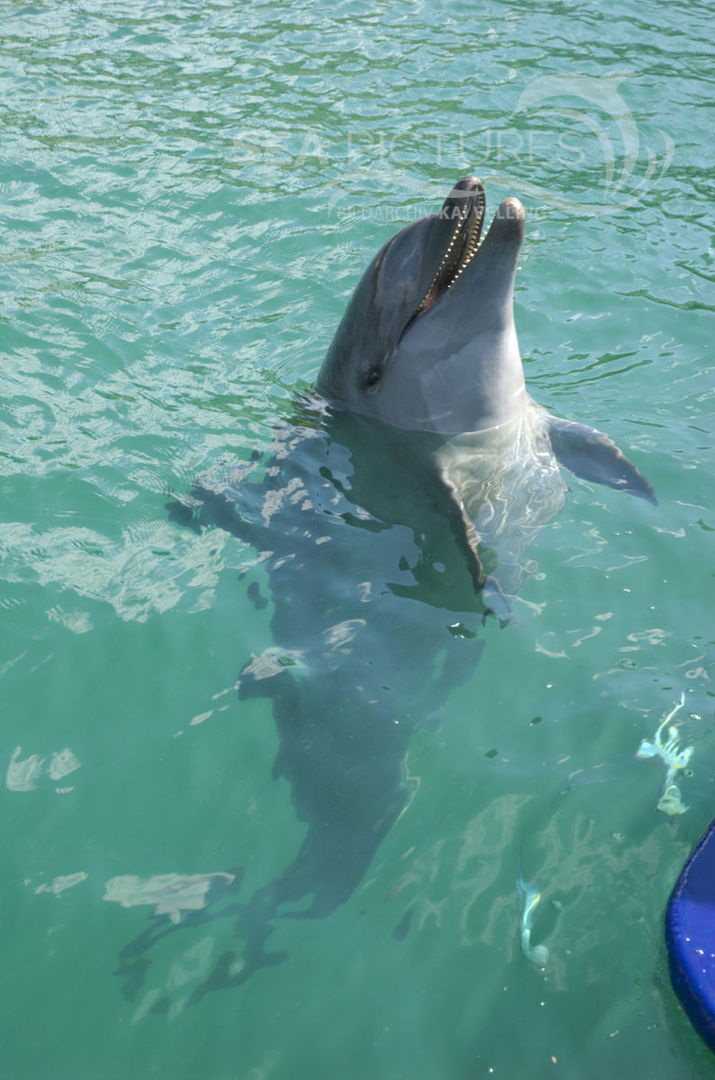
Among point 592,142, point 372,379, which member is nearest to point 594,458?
point 372,379

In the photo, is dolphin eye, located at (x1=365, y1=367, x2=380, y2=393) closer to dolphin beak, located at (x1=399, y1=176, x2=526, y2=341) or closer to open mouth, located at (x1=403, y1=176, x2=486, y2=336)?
open mouth, located at (x1=403, y1=176, x2=486, y2=336)

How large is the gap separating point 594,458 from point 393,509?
131 cm

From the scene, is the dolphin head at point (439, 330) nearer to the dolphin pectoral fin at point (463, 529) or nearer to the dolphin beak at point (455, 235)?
the dolphin beak at point (455, 235)

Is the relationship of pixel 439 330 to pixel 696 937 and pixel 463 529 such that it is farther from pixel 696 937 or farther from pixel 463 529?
pixel 696 937

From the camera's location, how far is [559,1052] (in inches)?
128

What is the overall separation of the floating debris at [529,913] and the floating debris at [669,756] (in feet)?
2.30

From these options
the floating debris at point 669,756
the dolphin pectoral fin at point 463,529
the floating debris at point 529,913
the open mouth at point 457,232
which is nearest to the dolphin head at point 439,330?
the open mouth at point 457,232

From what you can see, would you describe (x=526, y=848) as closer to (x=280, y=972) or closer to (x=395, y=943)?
(x=395, y=943)

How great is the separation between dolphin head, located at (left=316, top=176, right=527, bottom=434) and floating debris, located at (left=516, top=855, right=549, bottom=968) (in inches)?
105

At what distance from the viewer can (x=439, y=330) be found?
5.19 meters

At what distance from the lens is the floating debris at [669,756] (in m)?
4.03

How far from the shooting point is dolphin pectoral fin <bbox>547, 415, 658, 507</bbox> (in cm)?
556

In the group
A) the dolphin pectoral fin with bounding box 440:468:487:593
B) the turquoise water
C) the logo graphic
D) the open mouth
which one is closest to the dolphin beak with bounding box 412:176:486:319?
the open mouth

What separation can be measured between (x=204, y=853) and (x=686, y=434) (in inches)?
167
